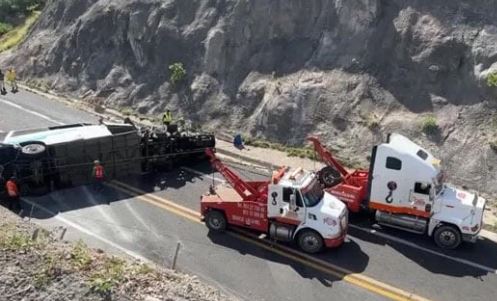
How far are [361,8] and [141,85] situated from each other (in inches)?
439

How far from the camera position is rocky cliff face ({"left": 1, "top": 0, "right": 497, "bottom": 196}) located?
2472 cm

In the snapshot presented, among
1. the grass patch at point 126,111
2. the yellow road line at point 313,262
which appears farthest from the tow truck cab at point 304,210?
the grass patch at point 126,111

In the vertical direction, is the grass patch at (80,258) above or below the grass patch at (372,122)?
below

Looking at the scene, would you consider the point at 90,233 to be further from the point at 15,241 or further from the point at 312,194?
the point at 312,194

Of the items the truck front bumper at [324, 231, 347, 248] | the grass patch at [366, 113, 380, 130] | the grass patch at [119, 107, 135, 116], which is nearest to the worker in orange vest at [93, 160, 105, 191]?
Answer: the grass patch at [119, 107, 135, 116]

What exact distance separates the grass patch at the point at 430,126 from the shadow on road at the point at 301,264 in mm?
7389

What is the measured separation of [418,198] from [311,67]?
10.5 m

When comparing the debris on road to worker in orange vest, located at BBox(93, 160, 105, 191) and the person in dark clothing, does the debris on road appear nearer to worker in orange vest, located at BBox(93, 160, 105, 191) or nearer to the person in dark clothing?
worker in orange vest, located at BBox(93, 160, 105, 191)

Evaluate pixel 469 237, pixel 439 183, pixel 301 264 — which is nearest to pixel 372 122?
pixel 439 183

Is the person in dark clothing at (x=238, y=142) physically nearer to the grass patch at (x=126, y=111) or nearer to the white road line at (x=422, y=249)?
the grass patch at (x=126, y=111)

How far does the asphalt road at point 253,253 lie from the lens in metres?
16.8

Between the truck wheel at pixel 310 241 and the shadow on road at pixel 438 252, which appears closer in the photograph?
the shadow on road at pixel 438 252

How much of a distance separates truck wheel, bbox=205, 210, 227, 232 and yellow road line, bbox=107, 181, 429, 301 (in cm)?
28

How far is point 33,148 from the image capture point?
21953mm
